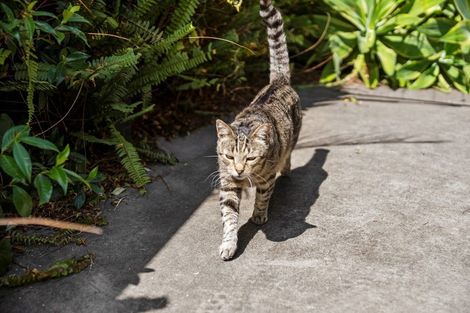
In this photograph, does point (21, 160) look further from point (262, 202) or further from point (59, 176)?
point (262, 202)

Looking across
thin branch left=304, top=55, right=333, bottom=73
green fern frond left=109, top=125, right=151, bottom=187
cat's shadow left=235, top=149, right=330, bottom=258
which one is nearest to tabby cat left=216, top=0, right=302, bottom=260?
cat's shadow left=235, top=149, right=330, bottom=258

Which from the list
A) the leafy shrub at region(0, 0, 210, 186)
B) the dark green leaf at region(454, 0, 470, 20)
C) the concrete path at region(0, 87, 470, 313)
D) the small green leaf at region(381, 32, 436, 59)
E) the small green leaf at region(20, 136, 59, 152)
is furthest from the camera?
the small green leaf at region(381, 32, 436, 59)

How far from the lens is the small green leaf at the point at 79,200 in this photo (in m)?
4.05

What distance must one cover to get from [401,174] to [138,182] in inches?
89.4

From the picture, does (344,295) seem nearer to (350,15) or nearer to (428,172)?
(428,172)

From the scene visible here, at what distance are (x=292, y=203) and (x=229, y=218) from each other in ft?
2.37

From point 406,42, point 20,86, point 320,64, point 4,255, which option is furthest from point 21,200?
point 406,42

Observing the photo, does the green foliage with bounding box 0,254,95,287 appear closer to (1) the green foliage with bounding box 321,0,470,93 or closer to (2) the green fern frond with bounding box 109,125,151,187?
(2) the green fern frond with bounding box 109,125,151,187

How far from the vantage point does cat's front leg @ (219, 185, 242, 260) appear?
3662mm

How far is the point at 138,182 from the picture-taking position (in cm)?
427

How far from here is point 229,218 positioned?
12.7 ft

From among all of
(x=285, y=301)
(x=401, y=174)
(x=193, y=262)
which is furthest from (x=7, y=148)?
(x=401, y=174)

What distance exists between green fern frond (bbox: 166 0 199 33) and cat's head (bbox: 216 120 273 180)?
1381 millimetres

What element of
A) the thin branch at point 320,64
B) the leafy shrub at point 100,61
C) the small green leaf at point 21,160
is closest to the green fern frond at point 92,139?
the leafy shrub at point 100,61
